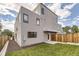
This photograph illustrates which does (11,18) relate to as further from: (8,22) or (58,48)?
(58,48)

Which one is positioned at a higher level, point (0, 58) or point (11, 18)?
point (11, 18)

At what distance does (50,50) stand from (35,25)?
1.94 ft

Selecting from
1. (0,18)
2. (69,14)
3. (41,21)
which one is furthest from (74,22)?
(0,18)

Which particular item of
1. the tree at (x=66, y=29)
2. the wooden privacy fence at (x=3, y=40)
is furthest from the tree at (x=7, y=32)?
the tree at (x=66, y=29)

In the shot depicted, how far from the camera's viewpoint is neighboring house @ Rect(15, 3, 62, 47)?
310 centimetres

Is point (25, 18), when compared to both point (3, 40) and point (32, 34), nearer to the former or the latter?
point (32, 34)

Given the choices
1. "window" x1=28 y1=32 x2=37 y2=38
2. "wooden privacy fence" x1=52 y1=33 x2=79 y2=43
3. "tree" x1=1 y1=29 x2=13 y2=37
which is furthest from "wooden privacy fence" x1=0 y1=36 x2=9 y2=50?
"wooden privacy fence" x1=52 y1=33 x2=79 y2=43

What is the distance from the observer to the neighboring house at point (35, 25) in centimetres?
310

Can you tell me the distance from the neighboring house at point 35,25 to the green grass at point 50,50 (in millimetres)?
124

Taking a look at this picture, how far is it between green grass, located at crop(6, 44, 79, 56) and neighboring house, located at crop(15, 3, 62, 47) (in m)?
0.12

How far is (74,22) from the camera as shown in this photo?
10.4 feet

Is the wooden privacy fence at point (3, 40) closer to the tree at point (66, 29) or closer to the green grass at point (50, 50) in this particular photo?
the green grass at point (50, 50)

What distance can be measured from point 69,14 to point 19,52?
1271 mm

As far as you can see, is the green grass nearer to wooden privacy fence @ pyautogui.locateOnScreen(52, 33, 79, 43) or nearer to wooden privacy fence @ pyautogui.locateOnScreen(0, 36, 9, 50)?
wooden privacy fence @ pyautogui.locateOnScreen(52, 33, 79, 43)
